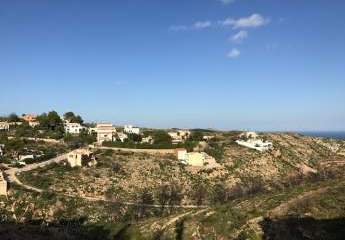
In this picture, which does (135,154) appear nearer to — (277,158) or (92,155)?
(92,155)

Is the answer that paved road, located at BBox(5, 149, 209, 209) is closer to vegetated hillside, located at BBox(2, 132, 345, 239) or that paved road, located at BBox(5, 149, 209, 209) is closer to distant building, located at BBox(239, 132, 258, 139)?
vegetated hillside, located at BBox(2, 132, 345, 239)

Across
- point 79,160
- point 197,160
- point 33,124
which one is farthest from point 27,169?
point 33,124

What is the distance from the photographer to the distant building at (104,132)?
103 metres

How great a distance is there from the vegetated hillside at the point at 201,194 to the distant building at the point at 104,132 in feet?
43.5

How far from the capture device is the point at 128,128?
423 ft

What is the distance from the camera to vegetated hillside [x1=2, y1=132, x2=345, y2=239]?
27.7 meters

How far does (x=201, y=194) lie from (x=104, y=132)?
138 feet

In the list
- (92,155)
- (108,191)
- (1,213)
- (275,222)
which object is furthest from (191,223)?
(92,155)

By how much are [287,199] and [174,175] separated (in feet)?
156

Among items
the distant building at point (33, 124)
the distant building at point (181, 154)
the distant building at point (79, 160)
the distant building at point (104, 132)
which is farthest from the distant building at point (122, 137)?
the distant building at point (79, 160)

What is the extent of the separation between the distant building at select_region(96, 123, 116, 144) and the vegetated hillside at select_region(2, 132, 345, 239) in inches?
522

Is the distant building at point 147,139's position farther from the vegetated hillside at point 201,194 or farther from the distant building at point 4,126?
the distant building at point 4,126

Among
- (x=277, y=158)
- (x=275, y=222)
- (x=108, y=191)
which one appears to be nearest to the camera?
(x=275, y=222)

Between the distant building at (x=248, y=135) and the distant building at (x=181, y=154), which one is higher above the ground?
the distant building at (x=248, y=135)
